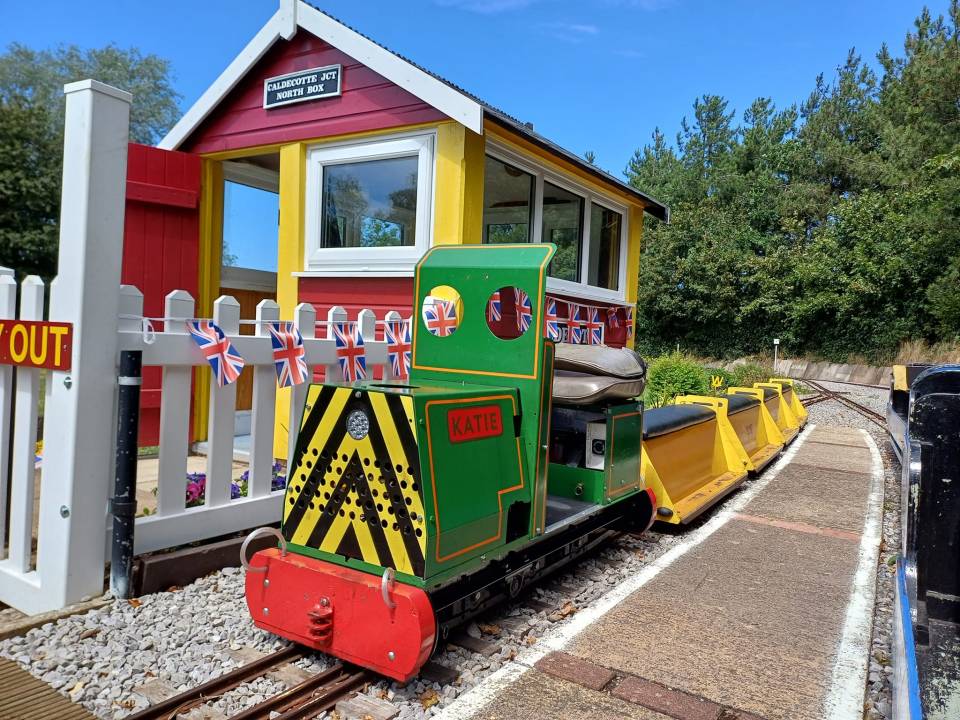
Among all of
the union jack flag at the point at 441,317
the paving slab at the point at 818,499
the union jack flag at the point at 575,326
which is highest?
the union jack flag at the point at 575,326

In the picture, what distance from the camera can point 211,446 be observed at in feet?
14.3

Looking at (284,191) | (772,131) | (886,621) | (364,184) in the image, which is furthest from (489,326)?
(772,131)

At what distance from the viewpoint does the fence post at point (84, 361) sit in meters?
3.56

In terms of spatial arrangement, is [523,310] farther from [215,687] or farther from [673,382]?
[673,382]

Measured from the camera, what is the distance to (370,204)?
7082mm

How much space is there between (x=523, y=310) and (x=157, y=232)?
5123mm

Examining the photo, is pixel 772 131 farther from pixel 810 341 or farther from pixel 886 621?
pixel 886 621

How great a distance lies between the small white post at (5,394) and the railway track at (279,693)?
6.51 feet

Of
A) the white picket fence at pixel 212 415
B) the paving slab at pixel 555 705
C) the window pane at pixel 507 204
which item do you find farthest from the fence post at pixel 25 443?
the window pane at pixel 507 204

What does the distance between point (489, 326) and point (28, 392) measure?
2.64 m

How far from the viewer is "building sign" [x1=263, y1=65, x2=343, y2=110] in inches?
277

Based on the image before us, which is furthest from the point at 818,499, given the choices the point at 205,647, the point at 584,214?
the point at 205,647

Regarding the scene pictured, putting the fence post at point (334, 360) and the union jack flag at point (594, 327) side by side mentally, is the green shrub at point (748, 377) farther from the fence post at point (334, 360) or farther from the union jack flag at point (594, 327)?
the fence post at point (334, 360)

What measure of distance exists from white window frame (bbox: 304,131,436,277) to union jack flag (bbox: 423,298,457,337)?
101 inches
